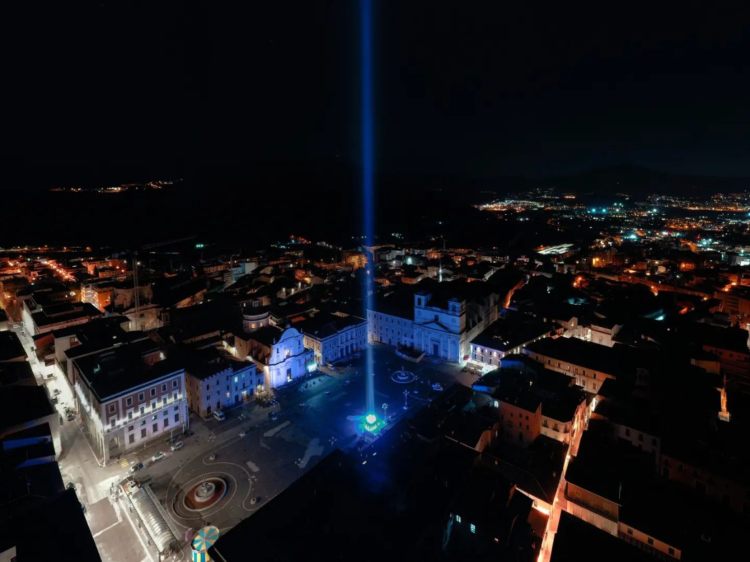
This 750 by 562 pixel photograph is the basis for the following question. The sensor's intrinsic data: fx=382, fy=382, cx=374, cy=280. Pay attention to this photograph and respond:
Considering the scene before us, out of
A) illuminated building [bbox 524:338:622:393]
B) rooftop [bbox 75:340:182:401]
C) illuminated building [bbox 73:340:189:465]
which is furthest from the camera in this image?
illuminated building [bbox 524:338:622:393]

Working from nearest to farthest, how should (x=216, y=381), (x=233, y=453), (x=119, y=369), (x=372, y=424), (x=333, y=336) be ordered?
(x=233, y=453) → (x=119, y=369) → (x=372, y=424) → (x=216, y=381) → (x=333, y=336)

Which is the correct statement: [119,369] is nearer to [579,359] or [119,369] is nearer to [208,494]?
[208,494]

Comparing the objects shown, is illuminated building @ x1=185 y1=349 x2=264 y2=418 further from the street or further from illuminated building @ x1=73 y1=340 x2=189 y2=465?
illuminated building @ x1=73 y1=340 x2=189 y2=465

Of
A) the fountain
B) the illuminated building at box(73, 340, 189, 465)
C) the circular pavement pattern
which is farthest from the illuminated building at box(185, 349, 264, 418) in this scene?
the fountain

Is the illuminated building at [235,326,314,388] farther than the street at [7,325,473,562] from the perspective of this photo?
Yes

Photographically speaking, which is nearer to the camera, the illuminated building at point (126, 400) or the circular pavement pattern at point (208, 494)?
the circular pavement pattern at point (208, 494)

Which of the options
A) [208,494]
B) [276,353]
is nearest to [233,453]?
[208,494]

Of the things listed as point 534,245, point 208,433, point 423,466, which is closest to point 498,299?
point 423,466

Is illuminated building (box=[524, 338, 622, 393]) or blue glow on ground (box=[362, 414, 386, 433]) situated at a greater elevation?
illuminated building (box=[524, 338, 622, 393])

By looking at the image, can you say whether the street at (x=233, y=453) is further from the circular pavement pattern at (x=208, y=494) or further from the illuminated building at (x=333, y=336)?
the illuminated building at (x=333, y=336)

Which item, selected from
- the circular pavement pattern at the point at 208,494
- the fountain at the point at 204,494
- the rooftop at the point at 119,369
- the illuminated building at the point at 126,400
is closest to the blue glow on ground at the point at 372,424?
the circular pavement pattern at the point at 208,494

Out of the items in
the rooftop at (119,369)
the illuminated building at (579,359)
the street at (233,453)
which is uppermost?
the rooftop at (119,369)

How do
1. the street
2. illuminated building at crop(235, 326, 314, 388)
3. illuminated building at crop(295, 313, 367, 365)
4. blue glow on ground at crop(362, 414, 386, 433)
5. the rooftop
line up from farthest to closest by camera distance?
illuminated building at crop(295, 313, 367, 365), illuminated building at crop(235, 326, 314, 388), blue glow on ground at crop(362, 414, 386, 433), the rooftop, the street
